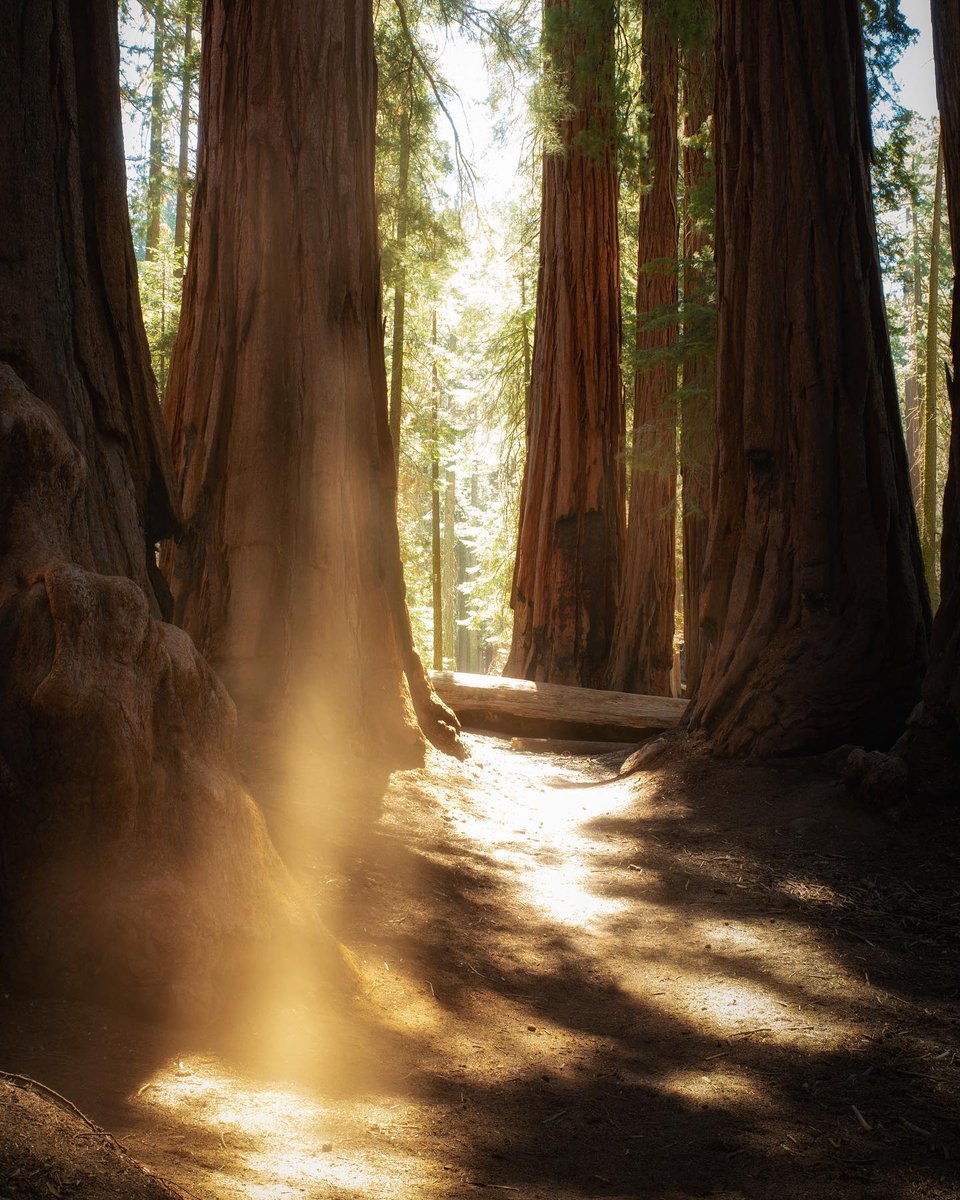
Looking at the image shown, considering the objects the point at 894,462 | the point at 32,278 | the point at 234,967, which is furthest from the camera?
the point at 894,462

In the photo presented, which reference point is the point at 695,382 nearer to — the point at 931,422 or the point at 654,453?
the point at 654,453

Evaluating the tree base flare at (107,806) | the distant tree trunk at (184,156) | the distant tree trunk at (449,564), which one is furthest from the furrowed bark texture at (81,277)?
the distant tree trunk at (449,564)

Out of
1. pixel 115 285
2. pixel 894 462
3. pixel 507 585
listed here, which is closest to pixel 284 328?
pixel 115 285

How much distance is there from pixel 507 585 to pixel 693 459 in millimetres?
11003

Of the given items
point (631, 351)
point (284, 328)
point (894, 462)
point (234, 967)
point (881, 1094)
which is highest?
point (631, 351)

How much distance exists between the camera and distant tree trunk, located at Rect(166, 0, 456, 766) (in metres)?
5.93

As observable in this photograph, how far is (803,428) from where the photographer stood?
260 inches

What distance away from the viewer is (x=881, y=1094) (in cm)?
264

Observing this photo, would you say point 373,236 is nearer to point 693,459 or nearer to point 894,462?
point 894,462

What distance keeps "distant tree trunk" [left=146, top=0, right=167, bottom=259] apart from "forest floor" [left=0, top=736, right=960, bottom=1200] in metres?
15.3

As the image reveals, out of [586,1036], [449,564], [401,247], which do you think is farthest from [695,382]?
[449,564]

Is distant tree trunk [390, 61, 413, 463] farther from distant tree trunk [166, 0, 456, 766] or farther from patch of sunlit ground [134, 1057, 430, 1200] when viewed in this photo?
patch of sunlit ground [134, 1057, 430, 1200]

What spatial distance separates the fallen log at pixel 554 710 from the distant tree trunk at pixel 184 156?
30.3ft

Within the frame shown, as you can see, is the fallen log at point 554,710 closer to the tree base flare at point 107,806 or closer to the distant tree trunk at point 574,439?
the distant tree trunk at point 574,439
